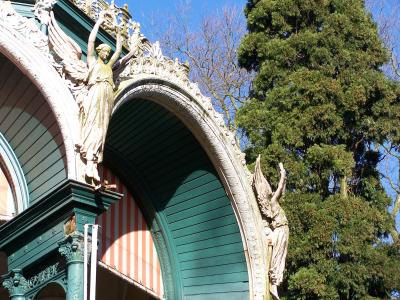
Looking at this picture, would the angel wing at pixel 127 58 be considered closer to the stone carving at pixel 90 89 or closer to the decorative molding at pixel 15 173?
the stone carving at pixel 90 89

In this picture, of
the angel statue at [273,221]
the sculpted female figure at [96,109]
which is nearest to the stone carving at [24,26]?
the sculpted female figure at [96,109]

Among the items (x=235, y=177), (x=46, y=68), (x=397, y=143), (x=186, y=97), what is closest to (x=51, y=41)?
(x=46, y=68)

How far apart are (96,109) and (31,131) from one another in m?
1.07

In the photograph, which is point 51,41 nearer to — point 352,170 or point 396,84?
point 352,170

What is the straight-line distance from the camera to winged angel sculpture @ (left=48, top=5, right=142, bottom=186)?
7859mm

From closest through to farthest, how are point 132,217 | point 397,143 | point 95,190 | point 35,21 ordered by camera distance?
1. point 95,190
2. point 35,21
3. point 132,217
4. point 397,143

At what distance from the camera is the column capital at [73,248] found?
25.0ft

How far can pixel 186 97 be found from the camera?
1023cm

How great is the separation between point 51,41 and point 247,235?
415cm

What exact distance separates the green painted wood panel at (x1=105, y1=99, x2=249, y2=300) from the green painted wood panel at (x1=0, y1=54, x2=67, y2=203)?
6.20 feet

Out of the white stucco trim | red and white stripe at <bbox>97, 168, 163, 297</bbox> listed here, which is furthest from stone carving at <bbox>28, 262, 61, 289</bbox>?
the white stucco trim

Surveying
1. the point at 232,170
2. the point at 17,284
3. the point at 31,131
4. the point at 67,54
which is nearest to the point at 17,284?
the point at 17,284

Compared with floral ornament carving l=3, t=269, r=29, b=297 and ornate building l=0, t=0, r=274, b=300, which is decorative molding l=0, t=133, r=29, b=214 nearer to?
ornate building l=0, t=0, r=274, b=300

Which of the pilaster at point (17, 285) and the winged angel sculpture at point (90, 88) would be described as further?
the pilaster at point (17, 285)
